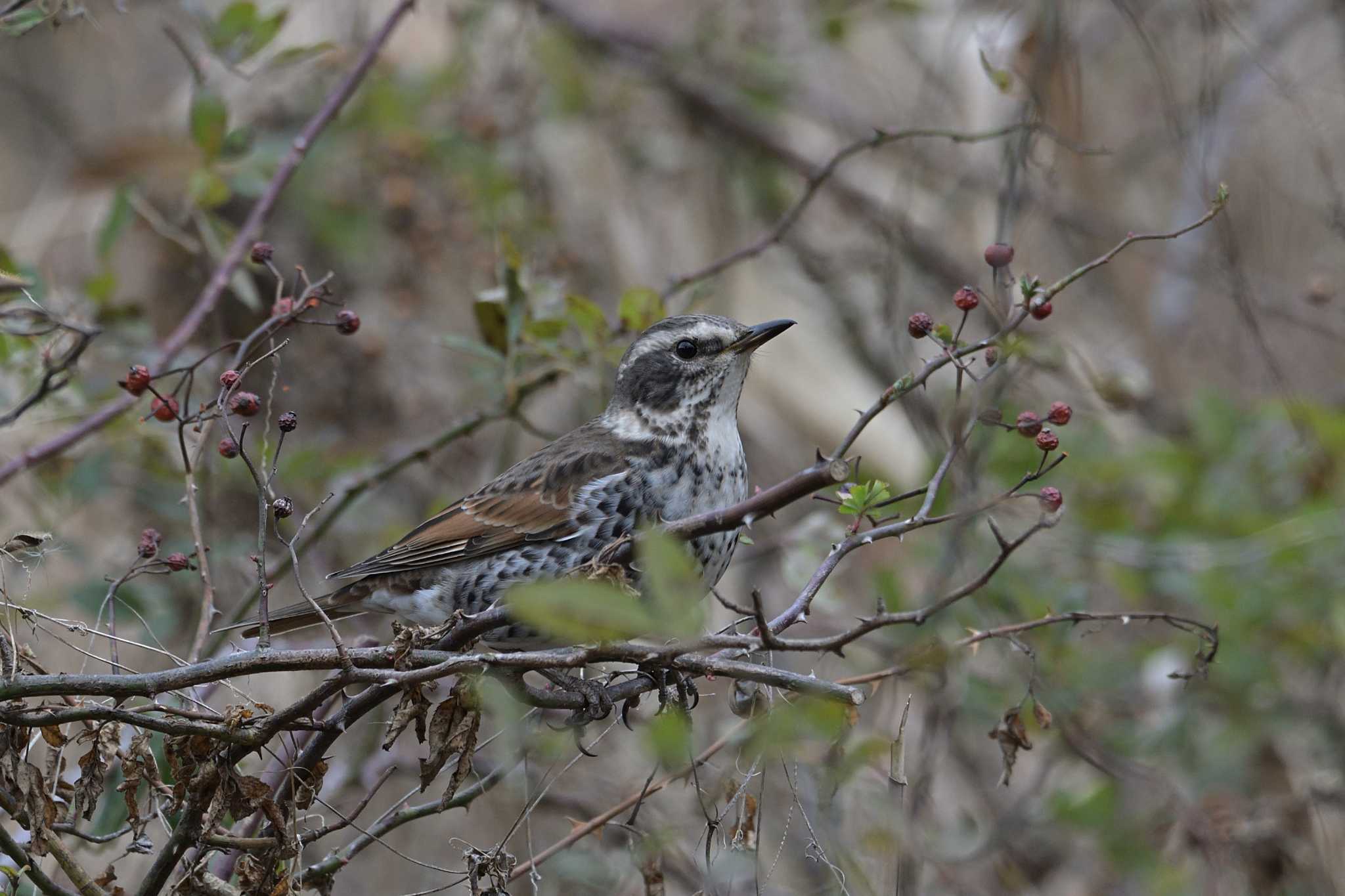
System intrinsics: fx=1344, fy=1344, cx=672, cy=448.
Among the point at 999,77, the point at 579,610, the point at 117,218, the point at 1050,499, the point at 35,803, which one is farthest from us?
the point at 117,218

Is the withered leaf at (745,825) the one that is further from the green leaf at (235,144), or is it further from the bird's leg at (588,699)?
the green leaf at (235,144)

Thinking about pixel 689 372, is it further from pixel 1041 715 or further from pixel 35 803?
pixel 35 803

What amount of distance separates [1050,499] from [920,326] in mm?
408

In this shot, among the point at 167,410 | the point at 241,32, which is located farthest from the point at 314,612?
the point at 241,32

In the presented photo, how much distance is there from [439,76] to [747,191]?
6.53 ft

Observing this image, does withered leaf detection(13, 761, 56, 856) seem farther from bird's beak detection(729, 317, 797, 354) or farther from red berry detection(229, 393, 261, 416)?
bird's beak detection(729, 317, 797, 354)

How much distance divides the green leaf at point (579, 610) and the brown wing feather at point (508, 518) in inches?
83.5

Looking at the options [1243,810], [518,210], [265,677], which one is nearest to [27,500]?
[265,677]

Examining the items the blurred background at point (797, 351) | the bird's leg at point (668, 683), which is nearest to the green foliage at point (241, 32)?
the blurred background at point (797, 351)

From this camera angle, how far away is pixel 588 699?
2.90 metres

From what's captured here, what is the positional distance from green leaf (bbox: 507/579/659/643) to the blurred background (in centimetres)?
96

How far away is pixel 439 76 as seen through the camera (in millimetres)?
6320

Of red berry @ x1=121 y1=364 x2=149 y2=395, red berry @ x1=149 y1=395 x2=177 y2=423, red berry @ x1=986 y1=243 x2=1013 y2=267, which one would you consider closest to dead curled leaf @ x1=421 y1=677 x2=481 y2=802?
red berry @ x1=149 y1=395 x2=177 y2=423

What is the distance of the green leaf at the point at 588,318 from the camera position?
4074 mm
